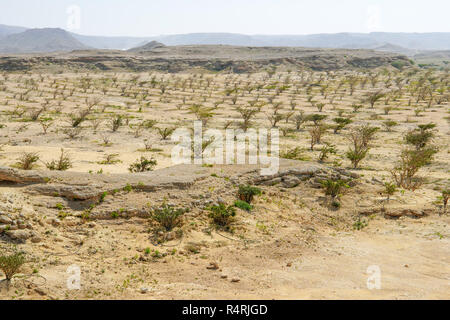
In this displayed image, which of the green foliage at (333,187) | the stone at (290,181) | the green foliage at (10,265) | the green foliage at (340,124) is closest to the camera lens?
the green foliage at (10,265)

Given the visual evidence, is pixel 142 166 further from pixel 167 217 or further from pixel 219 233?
pixel 219 233

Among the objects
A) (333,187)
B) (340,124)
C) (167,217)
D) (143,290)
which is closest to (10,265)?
(143,290)

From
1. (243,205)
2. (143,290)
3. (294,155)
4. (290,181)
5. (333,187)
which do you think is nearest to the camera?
(143,290)

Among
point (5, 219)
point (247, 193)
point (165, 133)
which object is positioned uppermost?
point (165, 133)

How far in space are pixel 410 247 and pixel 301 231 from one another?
252 centimetres

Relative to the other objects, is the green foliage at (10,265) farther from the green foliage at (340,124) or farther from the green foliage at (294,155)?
the green foliage at (340,124)

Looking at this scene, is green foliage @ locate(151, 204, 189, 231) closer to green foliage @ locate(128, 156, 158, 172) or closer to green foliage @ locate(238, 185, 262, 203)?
green foliage @ locate(238, 185, 262, 203)

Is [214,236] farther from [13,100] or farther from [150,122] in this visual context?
[13,100]

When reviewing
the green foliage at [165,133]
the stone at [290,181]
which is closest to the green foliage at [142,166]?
the stone at [290,181]

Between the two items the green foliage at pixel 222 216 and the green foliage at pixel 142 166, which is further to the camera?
the green foliage at pixel 142 166

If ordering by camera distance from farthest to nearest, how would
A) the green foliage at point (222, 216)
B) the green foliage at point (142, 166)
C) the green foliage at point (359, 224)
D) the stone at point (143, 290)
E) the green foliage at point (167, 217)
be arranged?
the green foliage at point (142, 166) → the green foliage at point (359, 224) → the green foliage at point (222, 216) → the green foliage at point (167, 217) → the stone at point (143, 290)

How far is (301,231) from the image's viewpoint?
8648 mm

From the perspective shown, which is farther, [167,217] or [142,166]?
[142,166]
